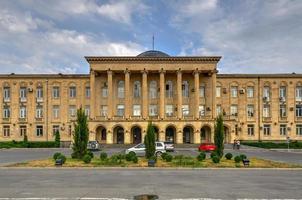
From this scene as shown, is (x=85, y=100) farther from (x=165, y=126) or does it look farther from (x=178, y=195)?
(x=178, y=195)

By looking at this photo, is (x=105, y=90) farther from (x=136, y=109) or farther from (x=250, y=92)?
(x=250, y=92)

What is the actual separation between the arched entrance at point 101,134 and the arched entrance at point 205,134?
16129 millimetres

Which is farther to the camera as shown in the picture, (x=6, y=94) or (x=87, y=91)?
(x=87, y=91)

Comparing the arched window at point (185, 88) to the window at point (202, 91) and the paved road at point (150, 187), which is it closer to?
the window at point (202, 91)

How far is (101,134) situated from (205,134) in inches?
688

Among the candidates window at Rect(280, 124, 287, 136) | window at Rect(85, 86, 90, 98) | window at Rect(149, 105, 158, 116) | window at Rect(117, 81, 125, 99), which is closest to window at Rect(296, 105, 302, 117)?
window at Rect(280, 124, 287, 136)

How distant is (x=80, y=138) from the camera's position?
28.5 metres

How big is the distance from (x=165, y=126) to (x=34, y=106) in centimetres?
2337

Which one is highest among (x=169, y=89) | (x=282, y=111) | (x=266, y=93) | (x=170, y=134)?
(x=169, y=89)

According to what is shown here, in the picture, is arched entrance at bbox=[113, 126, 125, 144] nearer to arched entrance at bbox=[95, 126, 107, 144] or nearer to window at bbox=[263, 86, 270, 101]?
arched entrance at bbox=[95, 126, 107, 144]

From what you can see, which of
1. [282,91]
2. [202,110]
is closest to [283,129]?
[282,91]

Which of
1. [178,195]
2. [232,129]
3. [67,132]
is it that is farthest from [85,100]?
[178,195]

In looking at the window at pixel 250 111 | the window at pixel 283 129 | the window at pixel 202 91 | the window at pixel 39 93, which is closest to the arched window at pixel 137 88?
the window at pixel 202 91

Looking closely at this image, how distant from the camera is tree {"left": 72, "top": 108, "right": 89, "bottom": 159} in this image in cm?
2816
